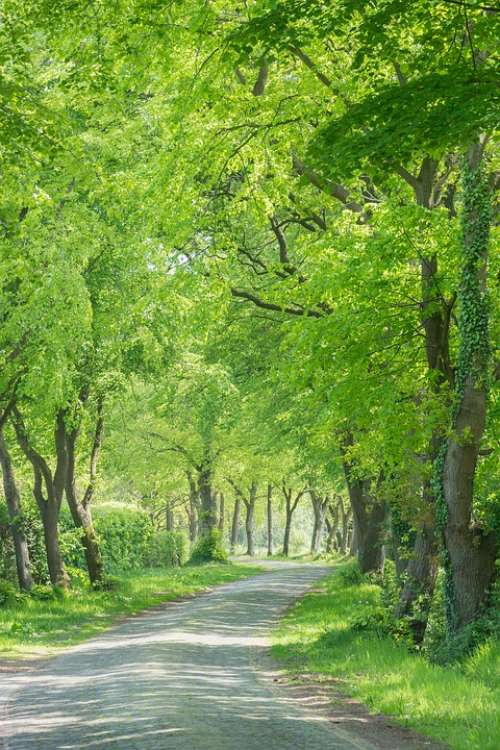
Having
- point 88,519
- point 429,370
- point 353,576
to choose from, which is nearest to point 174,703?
point 429,370

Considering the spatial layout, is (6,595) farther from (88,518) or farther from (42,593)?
(88,518)

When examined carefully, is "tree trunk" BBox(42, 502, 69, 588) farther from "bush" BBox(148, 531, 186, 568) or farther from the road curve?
"bush" BBox(148, 531, 186, 568)

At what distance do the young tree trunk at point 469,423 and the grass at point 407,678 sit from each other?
4.42ft

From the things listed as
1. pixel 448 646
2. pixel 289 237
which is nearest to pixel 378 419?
pixel 448 646

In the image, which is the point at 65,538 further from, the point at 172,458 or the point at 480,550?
the point at 172,458

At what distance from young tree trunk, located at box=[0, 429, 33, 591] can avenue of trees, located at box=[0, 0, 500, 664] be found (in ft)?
0.37

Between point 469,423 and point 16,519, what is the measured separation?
45.4 feet

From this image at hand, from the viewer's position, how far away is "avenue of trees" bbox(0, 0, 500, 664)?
10188 millimetres

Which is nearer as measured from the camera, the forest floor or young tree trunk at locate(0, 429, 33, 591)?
the forest floor

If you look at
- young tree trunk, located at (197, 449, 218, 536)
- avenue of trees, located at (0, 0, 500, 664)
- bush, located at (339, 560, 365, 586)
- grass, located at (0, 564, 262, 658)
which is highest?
avenue of trees, located at (0, 0, 500, 664)

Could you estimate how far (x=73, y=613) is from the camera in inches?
922

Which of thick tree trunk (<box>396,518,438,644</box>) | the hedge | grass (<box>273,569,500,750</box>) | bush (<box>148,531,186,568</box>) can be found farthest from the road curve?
bush (<box>148,531,186,568</box>)

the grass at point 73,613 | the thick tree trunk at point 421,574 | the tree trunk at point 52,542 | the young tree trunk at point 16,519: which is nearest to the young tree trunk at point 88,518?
the grass at point 73,613

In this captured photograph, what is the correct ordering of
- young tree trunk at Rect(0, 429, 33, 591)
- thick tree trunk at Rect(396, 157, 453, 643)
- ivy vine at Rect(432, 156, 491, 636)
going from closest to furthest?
1. ivy vine at Rect(432, 156, 491, 636)
2. thick tree trunk at Rect(396, 157, 453, 643)
3. young tree trunk at Rect(0, 429, 33, 591)
